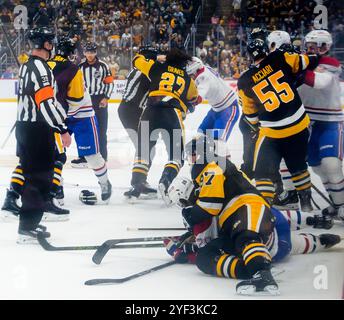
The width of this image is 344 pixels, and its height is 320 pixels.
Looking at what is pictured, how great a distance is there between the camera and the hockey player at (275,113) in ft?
10.0

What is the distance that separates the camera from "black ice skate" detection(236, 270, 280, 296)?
231cm

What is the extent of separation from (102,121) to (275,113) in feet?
3.83

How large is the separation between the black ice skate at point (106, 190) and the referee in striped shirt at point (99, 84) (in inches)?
11.8

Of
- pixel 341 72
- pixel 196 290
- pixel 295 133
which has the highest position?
pixel 341 72

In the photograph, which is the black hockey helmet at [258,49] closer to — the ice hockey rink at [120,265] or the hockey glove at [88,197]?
the ice hockey rink at [120,265]

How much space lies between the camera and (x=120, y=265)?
2.72 meters

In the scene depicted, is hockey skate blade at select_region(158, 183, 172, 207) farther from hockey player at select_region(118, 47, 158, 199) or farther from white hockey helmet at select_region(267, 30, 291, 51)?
white hockey helmet at select_region(267, 30, 291, 51)

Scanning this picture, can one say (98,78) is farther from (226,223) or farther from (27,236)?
(226,223)

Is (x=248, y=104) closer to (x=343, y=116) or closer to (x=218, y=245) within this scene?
(x=343, y=116)

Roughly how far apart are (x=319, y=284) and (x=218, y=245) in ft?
1.17

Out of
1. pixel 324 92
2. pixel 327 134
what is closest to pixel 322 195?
pixel 327 134

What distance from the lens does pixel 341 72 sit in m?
3.07
